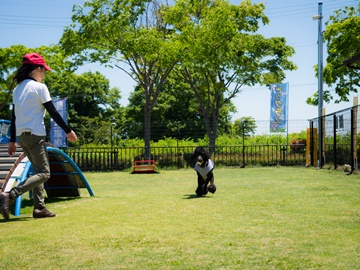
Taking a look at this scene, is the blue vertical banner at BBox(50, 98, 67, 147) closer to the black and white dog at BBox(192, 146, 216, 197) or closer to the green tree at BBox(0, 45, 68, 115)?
the black and white dog at BBox(192, 146, 216, 197)

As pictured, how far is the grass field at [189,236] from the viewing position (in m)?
3.52

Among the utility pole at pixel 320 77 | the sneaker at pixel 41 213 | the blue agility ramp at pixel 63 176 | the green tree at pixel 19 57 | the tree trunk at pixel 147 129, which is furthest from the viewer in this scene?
the green tree at pixel 19 57

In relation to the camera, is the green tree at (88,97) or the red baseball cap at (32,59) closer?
the red baseball cap at (32,59)

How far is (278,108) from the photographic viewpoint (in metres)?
24.1

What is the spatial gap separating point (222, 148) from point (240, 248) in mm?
20486

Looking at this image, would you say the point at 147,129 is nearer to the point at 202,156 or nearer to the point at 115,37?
the point at 115,37

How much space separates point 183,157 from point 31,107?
1837 cm

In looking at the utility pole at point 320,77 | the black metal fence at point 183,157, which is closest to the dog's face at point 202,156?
the utility pole at point 320,77

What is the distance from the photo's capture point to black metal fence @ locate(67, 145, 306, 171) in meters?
23.0

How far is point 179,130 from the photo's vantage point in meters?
26.8

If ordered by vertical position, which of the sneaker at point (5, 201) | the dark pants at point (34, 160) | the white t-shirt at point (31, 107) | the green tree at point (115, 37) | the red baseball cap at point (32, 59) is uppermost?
the green tree at point (115, 37)

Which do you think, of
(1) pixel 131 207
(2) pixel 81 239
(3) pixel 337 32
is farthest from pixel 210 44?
(2) pixel 81 239

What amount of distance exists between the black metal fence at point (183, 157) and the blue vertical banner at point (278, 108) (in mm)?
989

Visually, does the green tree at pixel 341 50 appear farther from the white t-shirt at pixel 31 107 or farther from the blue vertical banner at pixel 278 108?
the white t-shirt at pixel 31 107
